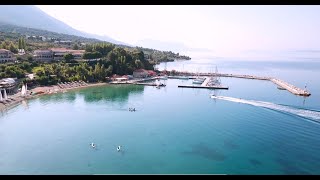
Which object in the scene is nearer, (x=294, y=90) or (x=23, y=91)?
(x=23, y=91)

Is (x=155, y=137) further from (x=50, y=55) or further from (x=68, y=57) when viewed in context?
(x=50, y=55)

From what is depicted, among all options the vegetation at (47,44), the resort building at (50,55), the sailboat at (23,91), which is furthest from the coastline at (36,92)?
the vegetation at (47,44)

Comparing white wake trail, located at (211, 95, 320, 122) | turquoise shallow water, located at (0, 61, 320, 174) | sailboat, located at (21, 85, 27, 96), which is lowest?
turquoise shallow water, located at (0, 61, 320, 174)

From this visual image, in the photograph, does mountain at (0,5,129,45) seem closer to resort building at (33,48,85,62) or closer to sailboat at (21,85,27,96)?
resort building at (33,48,85,62)

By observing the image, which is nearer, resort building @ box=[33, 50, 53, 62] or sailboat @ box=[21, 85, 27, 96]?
sailboat @ box=[21, 85, 27, 96]

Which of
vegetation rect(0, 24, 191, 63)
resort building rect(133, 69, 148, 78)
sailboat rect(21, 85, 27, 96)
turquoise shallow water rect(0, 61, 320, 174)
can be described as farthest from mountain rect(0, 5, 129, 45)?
turquoise shallow water rect(0, 61, 320, 174)

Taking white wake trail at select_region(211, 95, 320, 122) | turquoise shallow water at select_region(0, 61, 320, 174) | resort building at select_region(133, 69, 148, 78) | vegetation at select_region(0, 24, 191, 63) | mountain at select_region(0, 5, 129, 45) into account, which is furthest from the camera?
mountain at select_region(0, 5, 129, 45)

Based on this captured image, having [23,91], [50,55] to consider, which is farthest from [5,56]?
[23,91]
